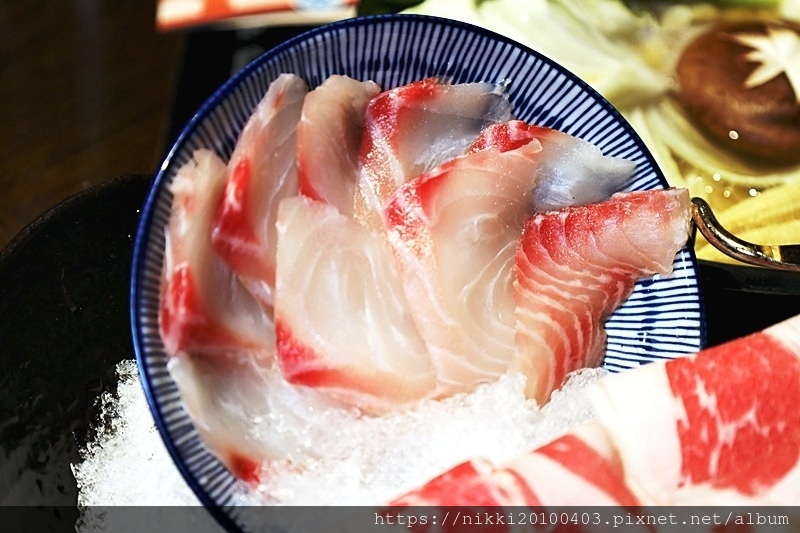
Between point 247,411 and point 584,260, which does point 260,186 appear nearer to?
point 247,411

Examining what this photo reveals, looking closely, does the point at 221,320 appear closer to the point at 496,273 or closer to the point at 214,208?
the point at 214,208

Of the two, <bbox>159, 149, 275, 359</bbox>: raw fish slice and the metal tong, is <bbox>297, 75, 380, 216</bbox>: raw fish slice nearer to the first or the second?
<bbox>159, 149, 275, 359</bbox>: raw fish slice

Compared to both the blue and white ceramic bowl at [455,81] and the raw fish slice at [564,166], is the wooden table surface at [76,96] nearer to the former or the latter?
the blue and white ceramic bowl at [455,81]

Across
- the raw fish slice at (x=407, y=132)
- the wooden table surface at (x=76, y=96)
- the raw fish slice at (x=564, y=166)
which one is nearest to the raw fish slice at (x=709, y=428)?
the raw fish slice at (x=564, y=166)

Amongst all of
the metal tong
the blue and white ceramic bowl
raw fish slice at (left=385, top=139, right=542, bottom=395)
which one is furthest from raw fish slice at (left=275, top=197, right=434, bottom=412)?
the metal tong

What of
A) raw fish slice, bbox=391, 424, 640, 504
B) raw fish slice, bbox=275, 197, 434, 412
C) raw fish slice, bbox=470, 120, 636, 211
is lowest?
raw fish slice, bbox=391, 424, 640, 504
